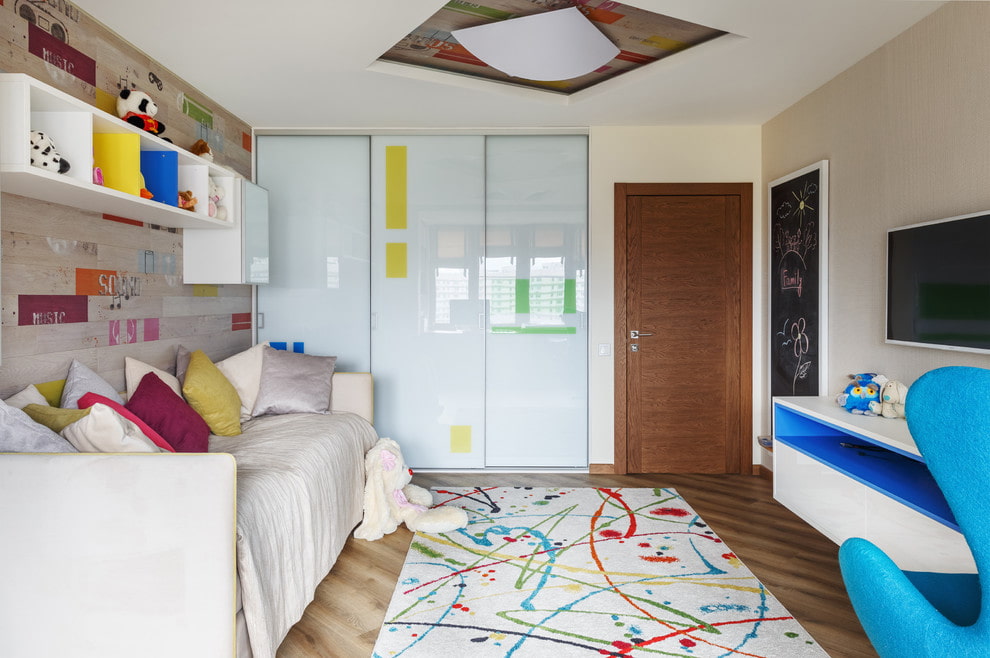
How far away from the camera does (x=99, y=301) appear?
264cm

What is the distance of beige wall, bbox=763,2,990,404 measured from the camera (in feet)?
7.63

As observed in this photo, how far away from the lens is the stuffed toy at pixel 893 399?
8.43 feet

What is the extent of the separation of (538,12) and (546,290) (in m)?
1.86

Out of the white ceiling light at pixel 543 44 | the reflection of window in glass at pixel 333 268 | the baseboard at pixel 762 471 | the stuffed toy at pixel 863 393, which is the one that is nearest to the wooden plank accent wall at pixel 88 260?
the reflection of window in glass at pixel 333 268

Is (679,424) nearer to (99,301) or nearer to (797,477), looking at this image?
(797,477)

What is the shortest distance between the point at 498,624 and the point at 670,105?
3.11 m

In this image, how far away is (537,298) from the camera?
425 centimetres

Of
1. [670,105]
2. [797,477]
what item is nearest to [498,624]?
[797,477]

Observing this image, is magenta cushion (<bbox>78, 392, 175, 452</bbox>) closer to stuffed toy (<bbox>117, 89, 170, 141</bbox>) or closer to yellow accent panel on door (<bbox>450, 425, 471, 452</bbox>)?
stuffed toy (<bbox>117, 89, 170, 141</bbox>)

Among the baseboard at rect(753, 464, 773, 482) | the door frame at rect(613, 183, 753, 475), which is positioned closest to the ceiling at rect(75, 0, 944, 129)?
the door frame at rect(613, 183, 753, 475)

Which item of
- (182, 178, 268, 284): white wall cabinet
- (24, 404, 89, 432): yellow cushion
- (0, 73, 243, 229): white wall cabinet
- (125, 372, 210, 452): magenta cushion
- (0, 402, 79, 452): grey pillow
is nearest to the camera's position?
(0, 402, 79, 452): grey pillow

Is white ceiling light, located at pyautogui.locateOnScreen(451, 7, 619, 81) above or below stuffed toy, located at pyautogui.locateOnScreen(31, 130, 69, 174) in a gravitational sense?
above

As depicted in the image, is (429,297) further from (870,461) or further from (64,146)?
(870,461)

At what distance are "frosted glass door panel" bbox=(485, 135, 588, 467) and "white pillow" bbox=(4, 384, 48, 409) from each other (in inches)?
103
